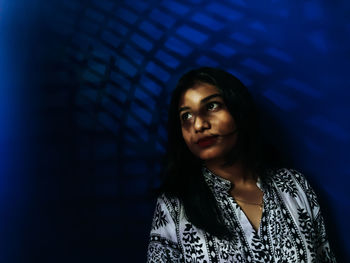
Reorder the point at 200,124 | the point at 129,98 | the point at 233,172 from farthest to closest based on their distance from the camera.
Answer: the point at 129,98, the point at 233,172, the point at 200,124

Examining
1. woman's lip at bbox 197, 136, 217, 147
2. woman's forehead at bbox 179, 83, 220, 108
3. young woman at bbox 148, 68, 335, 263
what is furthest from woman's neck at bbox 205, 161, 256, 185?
woman's forehead at bbox 179, 83, 220, 108

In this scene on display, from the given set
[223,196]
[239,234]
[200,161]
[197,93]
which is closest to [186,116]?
[197,93]

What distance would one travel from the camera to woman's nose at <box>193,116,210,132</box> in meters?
1.00

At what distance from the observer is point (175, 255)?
1.02 meters

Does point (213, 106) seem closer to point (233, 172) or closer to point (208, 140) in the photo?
point (208, 140)

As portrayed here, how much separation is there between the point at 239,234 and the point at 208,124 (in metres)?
0.36

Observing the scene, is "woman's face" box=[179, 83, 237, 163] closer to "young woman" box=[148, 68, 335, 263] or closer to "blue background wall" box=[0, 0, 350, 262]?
"young woman" box=[148, 68, 335, 263]

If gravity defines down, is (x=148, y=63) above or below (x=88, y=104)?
above

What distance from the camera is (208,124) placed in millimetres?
1006

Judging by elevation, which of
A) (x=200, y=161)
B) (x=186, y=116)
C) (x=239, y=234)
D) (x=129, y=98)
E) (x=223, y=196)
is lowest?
(x=239, y=234)

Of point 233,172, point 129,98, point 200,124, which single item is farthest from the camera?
point 129,98

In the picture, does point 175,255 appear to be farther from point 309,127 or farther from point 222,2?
point 222,2

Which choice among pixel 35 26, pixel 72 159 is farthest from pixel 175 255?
pixel 35 26

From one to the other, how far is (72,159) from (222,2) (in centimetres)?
84
